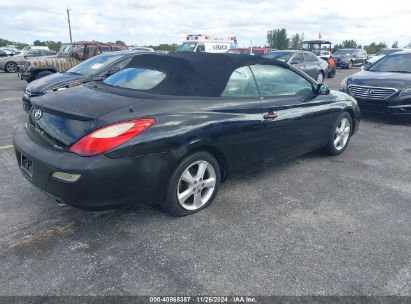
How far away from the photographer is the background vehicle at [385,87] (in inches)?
289

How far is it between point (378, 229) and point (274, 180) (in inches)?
55.1

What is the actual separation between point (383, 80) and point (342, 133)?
318cm

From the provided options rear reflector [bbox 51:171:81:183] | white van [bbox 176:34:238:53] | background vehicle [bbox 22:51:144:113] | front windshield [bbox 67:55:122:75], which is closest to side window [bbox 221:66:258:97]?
rear reflector [bbox 51:171:81:183]

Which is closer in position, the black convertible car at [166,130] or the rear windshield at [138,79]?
the black convertible car at [166,130]

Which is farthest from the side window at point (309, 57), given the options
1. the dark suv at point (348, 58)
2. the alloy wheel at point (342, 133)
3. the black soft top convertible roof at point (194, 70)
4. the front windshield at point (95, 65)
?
the dark suv at point (348, 58)

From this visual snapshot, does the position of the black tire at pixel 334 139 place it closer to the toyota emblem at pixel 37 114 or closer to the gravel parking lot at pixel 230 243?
the gravel parking lot at pixel 230 243

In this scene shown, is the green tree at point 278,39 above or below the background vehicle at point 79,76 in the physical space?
above

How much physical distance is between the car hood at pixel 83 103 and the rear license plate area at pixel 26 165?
1.52 feet

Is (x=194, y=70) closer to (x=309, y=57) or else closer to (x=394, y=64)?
(x=394, y=64)

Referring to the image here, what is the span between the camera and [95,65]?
8.40 metres

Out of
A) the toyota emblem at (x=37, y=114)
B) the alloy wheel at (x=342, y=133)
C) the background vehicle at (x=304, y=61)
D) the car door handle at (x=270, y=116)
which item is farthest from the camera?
the background vehicle at (x=304, y=61)

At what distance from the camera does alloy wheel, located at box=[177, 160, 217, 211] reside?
10.9ft

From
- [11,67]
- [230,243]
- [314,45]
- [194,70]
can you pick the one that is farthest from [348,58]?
[230,243]

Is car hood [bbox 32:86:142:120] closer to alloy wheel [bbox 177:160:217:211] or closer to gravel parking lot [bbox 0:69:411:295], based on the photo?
alloy wheel [bbox 177:160:217:211]
